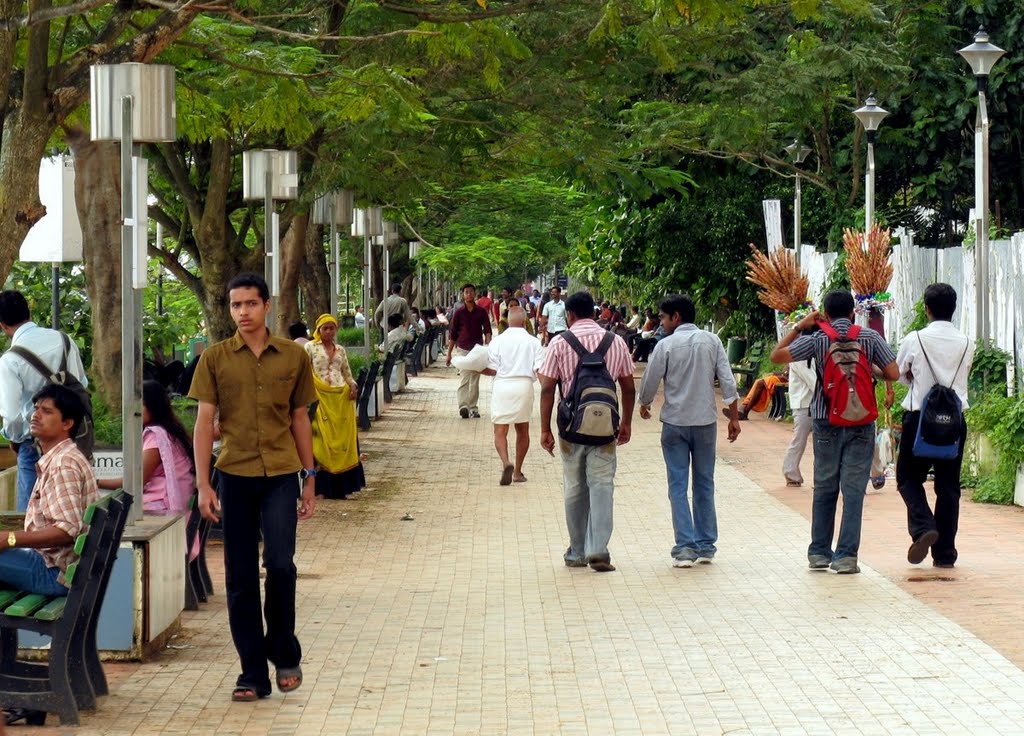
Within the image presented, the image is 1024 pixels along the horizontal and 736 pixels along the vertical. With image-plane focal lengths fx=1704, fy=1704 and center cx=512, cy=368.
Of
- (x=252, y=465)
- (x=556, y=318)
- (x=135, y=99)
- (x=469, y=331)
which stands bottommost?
(x=252, y=465)

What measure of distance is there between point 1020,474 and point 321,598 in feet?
21.1

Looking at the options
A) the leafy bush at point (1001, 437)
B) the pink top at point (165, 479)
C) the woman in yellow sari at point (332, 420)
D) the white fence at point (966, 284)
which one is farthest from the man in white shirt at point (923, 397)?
the woman in yellow sari at point (332, 420)

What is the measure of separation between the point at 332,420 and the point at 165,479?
20.5 feet

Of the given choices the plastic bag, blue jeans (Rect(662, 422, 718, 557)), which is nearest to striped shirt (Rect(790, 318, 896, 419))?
blue jeans (Rect(662, 422, 718, 557))

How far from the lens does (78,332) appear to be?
17.5 meters

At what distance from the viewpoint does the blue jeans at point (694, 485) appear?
36.4 feet

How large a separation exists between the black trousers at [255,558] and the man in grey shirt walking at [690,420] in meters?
4.31

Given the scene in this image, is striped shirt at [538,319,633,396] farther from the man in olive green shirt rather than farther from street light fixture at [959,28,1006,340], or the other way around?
street light fixture at [959,28,1006,340]

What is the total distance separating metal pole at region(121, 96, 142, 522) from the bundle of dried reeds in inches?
369

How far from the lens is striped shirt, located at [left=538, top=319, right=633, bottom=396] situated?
10.9m

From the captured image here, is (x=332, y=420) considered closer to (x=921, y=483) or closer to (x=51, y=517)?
(x=921, y=483)

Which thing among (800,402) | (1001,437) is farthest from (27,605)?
(800,402)

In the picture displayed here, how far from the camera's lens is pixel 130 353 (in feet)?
27.8

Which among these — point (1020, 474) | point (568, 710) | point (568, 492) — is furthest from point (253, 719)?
point (1020, 474)
